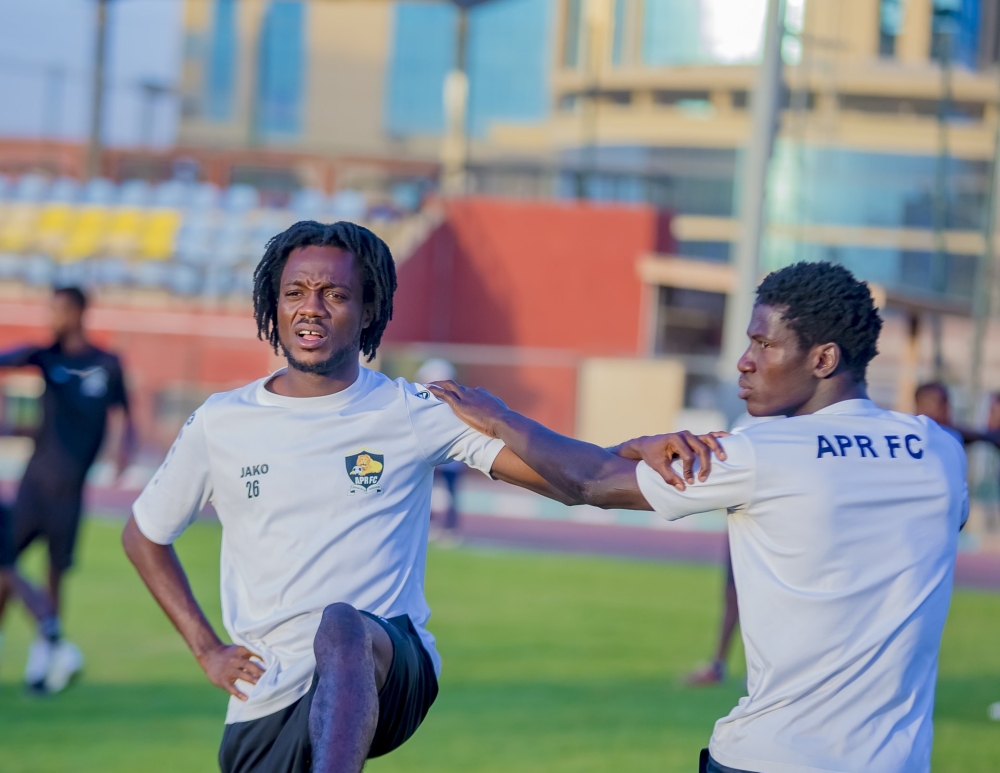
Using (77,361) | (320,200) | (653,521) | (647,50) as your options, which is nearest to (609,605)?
(77,361)

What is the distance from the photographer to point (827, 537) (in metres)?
3.08

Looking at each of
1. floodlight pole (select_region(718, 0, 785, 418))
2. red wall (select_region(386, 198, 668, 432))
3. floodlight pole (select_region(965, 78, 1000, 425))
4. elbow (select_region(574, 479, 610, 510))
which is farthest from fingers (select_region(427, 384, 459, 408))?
red wall (select_region(386, 198, 668, 432))

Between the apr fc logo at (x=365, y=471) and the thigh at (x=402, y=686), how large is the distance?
34 centimetres

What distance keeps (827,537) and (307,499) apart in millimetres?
1332

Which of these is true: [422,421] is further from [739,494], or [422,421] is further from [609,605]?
[609,605]

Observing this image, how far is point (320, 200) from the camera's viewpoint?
25078 millimetres

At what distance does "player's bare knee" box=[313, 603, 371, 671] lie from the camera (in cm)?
325

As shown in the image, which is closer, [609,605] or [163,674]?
[163,674]

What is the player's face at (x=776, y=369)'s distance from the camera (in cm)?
326

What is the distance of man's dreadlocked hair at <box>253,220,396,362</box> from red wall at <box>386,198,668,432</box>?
2080 centimetres

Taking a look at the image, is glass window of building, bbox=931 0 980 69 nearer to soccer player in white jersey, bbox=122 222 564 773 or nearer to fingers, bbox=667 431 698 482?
soccer player in white jersey, bbox=122 222 564 773

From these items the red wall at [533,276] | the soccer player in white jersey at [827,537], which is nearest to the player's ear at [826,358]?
the soccer player in white jersey at [827,537]

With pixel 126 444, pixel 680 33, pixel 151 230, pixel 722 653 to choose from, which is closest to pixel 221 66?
pixel 680 33

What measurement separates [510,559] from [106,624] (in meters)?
5.25
